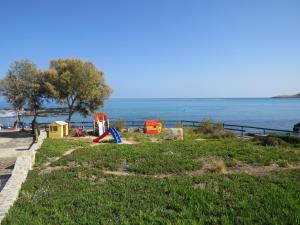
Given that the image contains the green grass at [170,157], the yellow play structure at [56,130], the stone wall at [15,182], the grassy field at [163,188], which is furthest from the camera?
the yellow play structure at [56,130]

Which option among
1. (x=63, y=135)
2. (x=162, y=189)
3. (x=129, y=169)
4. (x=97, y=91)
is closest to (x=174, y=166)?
(x=129, y=169)

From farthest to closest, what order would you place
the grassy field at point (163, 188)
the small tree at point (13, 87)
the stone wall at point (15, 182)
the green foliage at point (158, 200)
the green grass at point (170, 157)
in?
the small tree at point (13, 87) < the green grass at point (170, 157) < the stone wall at point (15, 182) < the grassy field at point (163, 188) < the green foliage at point (158, 200)

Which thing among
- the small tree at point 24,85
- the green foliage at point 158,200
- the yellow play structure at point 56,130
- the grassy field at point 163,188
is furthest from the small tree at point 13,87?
the green foliage at point 158,200

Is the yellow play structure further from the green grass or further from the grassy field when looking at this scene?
the grassy field

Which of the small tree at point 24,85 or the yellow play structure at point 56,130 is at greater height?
the small tree at point 24,85

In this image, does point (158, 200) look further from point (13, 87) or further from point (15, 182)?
point (13, 87)

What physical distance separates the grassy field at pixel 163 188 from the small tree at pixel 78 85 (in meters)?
17.1

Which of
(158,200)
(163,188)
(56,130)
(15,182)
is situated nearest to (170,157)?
(163,188)

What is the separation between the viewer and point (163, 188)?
988 cm

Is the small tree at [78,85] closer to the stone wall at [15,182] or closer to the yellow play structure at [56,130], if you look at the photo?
the yellow play structure at [56,130]

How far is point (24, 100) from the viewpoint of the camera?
108ft

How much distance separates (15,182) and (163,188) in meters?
4.91

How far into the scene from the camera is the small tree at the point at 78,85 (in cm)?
3269

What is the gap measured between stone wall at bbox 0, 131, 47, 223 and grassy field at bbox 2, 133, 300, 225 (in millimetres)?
204
